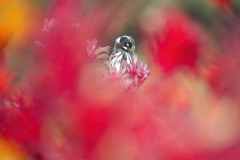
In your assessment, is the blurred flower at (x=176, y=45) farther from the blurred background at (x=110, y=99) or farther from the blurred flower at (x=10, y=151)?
the blurred flower at (x=10, y=151)

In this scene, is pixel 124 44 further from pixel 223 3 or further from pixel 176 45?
pixel 176 45

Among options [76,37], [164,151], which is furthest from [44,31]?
[164,151]

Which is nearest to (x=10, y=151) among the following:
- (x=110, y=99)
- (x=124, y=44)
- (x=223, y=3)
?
(x=110, y=99)

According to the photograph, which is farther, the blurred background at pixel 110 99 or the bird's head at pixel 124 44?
the bird's head at pixel 124 44

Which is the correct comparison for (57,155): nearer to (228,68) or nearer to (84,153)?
(84,153)

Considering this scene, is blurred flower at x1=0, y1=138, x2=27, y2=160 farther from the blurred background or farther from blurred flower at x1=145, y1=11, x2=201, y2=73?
blurred flower at x1=145, y1=11, x2=201, y2=73

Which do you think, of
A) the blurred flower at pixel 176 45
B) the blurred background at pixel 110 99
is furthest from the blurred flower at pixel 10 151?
the blurred flower at pixel 176 45

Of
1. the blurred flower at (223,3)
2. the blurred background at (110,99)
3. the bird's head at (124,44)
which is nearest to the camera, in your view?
the blurred background at (110,99)

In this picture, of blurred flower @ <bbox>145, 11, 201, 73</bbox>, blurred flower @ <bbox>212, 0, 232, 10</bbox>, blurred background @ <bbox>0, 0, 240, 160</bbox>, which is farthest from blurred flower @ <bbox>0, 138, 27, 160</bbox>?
blurred flower @ <bbox>212, 0, 232, 10</bbox>
